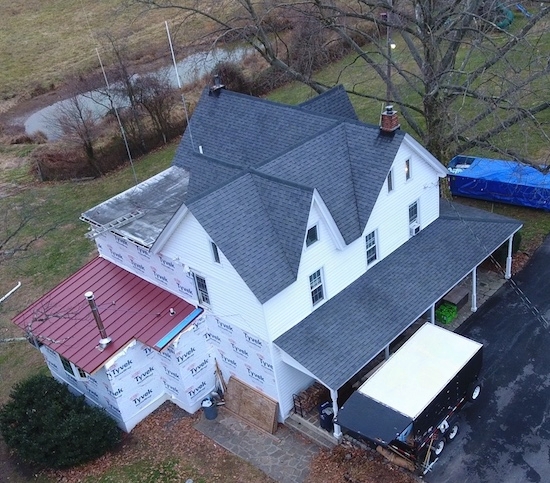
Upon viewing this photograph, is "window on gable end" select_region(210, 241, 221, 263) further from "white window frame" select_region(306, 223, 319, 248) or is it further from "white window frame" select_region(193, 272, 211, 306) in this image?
"white window frame" select_region(306, 223, 319, 248)

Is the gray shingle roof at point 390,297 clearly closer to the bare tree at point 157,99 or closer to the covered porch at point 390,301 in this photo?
the covered porch at point 390,301

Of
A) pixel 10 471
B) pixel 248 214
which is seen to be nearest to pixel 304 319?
pixel 248 214

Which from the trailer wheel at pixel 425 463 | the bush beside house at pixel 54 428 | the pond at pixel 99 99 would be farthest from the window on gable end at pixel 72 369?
the pond at pixel 99 99

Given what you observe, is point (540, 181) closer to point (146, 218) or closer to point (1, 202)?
point (146, 218)

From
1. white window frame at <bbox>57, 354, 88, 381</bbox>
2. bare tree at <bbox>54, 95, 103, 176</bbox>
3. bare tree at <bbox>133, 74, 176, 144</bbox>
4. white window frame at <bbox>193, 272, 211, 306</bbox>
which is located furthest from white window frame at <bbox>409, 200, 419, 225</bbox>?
bare tree at <bbox>133, 74, 176, 144</bbox>

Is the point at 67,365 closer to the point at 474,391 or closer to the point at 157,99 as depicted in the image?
the point at 474,391

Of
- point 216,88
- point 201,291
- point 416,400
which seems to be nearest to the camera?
point 416,400

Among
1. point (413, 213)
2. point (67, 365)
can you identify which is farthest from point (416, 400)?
point (67, 365)
